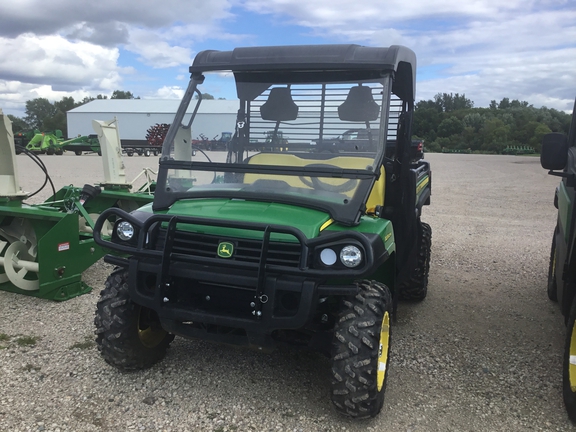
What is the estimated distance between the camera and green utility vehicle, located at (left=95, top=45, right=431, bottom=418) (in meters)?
2.91

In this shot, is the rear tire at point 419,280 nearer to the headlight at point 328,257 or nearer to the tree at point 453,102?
the headlight at point 328,257

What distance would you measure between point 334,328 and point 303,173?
1018mm

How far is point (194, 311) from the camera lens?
3.03 metres

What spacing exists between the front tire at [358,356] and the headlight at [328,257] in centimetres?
31

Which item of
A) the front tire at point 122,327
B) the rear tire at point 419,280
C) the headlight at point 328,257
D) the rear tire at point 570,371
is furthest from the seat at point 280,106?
the rear tire at point 570,371

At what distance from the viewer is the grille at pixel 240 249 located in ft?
9.64

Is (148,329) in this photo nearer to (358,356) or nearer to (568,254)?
(358,356)

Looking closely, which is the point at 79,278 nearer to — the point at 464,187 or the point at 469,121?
the point at 464,187

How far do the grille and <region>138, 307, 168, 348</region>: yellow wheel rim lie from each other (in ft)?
2.37

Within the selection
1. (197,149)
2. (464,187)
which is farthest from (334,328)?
(464,187)

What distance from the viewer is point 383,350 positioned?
3334mm

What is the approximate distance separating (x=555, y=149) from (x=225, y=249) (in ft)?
7.86

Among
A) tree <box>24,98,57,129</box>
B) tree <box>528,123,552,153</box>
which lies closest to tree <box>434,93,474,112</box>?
tree <box>528,123,552,153</box>

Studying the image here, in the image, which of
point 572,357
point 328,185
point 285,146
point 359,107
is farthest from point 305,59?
point 572,357
